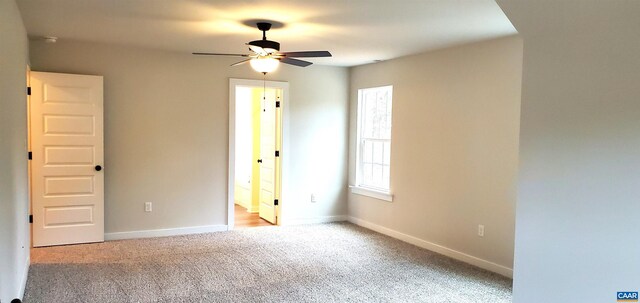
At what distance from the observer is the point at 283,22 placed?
387 centimetres

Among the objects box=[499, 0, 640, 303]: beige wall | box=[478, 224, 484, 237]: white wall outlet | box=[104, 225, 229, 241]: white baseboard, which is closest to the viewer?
box=[499, 0, 640, 303]: beige wall

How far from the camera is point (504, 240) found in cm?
425

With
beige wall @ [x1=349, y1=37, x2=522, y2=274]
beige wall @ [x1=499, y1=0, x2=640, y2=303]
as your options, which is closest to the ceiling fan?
beige wall @ [x1=349, y1=37, x2=522, y2=274]

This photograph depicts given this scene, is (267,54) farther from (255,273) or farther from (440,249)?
(440,249)

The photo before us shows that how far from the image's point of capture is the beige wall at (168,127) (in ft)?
17.2

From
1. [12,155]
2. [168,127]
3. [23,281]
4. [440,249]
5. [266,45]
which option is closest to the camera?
[12,155]

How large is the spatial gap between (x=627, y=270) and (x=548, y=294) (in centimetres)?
37

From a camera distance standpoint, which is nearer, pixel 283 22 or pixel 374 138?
pixel 283 22

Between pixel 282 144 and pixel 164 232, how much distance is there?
1.94 meters

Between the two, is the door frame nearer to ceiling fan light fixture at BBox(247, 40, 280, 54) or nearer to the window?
the window

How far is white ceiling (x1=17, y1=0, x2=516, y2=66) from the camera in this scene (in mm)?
3334

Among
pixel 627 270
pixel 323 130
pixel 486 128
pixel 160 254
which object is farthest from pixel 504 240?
pixel 160 254

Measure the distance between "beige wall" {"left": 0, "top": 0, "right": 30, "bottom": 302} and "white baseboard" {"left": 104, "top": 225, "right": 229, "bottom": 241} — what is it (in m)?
1.48

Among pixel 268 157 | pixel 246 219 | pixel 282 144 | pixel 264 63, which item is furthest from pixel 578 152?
pixel 246 219
